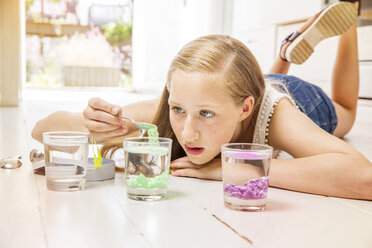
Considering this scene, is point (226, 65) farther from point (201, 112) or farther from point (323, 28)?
point (323, 28)

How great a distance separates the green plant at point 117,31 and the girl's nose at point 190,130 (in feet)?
17.5

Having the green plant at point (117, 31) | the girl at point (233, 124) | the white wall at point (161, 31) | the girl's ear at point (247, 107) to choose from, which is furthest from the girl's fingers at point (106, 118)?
the green plant at point (117, 31)

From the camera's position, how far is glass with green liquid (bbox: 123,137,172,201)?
0.97 meters

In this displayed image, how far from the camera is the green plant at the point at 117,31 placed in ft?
20.5

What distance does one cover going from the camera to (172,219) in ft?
2.93

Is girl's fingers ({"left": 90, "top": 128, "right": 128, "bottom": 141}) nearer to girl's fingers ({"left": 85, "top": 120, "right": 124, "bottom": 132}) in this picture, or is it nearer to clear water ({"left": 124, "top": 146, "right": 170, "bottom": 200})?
girl's fingers ({"left": 85, "top": 120, "right": 124, "bottom": 132})

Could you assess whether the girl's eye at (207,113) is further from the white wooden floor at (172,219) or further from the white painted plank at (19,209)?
the white painted plank at (19,209)

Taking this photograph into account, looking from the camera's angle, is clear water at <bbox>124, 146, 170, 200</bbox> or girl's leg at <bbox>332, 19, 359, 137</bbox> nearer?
clear water at <bbox>124, 146, 170, 200</bbox>

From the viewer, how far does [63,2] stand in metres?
6.01

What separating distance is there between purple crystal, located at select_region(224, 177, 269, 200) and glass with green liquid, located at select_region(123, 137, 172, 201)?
5.8 inches

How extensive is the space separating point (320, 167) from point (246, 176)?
278 millimetres

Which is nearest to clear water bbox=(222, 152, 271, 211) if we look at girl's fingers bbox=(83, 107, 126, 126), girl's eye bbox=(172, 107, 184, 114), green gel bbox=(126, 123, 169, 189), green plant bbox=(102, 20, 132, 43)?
green gel bbox=(126, 123, 169, 189)

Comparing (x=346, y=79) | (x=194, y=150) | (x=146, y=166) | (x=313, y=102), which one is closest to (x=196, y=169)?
(x=194, y=150)

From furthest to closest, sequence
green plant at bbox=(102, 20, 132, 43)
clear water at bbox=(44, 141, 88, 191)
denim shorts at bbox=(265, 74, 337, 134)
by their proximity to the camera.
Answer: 1. green plant at bbox=(102, 20, 132, 43)
2. denim shorts at bbox=(265, 74, 337, 134)
3. clear water at bbox=(44, 141, 88, 191)
